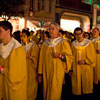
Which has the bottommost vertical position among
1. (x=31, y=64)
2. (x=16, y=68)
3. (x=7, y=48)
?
(x=31, y=64)

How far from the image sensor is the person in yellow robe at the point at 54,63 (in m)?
4.56

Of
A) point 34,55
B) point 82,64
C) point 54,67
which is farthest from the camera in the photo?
point 82,64

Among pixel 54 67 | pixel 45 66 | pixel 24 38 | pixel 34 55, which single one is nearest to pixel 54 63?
pixel 54 67

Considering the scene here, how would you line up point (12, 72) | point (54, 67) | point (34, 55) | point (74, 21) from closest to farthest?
point (12, 72)
point (54, 67)
point (34, 55)
point (74, 21)

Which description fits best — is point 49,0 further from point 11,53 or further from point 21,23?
point 11,53

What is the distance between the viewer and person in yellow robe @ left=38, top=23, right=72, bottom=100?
4.56 meters

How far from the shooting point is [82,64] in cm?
597

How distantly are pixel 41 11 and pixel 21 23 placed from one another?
8.95 feet

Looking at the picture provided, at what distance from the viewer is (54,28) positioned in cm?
461

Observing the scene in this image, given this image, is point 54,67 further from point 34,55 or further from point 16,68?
point 16,68

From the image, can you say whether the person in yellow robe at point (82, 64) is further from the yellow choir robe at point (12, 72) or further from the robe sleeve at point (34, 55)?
the yellow choir robe at point (12, 72)

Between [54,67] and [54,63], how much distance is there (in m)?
0.09

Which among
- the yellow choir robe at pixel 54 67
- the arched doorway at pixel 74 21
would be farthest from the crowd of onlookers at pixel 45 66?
Result: the arched doorway at pixel 74 21

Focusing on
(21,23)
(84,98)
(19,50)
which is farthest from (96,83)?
(21,23)
